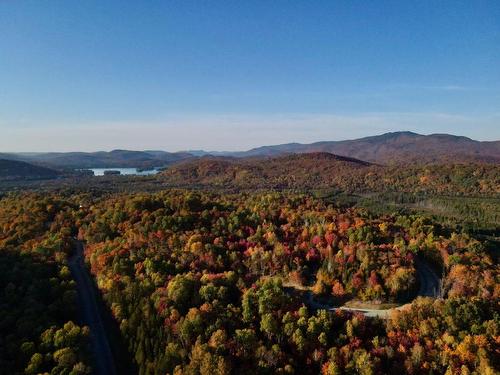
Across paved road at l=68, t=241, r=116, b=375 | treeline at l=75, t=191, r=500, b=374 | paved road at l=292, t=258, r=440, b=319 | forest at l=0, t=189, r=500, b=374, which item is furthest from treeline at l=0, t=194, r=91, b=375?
paved road at l=292, t=258, r=440, b=319

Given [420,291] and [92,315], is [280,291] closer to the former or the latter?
[420,291]

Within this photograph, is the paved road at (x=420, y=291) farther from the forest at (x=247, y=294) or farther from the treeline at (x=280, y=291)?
the treeline at (x=280, y=291)

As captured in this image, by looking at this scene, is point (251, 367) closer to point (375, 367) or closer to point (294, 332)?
point (294, 332)

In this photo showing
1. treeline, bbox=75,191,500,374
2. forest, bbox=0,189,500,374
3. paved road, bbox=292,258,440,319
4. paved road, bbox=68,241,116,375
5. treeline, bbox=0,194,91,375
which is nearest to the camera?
treeline, bbox=0,194,91,375

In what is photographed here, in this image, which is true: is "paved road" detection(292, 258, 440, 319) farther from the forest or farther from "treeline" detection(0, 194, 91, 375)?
"treeline" detection(0, 194, 91, 375)

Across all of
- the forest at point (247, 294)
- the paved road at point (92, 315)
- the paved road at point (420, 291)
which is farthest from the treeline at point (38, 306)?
the paved road at point (420, 291)

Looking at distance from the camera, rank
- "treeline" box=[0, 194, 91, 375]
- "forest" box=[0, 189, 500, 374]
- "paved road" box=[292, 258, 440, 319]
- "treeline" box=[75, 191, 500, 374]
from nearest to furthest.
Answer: "treeline" box=[0, 194, 91, 375] < "forest" box=[0, 189, 500, 374] < "treeline" box=[75, 191, 500, 374] < "paved road" box=[292, 258, 440, 319]
